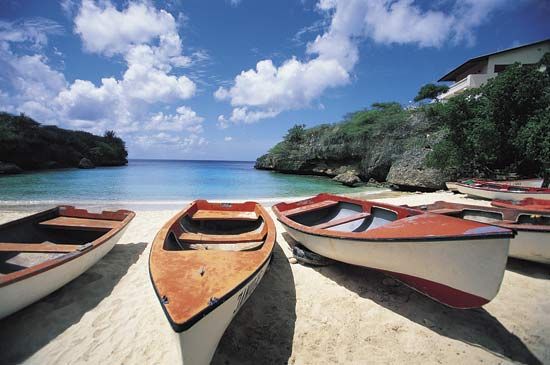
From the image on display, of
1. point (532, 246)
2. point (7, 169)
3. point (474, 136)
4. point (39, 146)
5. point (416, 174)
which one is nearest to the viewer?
point (532, 246)

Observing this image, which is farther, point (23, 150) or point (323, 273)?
point (23, 150)

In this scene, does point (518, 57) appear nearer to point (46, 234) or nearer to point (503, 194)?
point (503, 194)

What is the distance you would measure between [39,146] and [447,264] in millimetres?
54068

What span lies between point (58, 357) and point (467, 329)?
454 cm

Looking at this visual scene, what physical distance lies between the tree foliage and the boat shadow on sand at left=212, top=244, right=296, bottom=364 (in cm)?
1572

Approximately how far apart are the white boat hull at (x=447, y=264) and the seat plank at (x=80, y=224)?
4.46 meters

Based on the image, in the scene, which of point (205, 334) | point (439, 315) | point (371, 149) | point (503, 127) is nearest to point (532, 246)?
point (439, 315)

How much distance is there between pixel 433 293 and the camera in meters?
3.03

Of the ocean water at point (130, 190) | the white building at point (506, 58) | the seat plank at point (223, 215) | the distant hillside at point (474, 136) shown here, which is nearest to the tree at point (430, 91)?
the white building at point (506, 58)

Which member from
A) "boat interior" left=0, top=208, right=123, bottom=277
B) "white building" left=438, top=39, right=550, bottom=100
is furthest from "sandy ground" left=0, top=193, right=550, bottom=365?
"white building" left=438, top=39, right=550, bottom=100

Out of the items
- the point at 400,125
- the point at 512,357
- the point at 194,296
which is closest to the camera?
the point at 194,296

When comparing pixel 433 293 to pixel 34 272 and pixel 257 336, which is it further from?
pixel 34 272

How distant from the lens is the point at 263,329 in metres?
2.85

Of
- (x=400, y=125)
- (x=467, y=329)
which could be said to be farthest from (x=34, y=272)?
(x=400, y=125)
